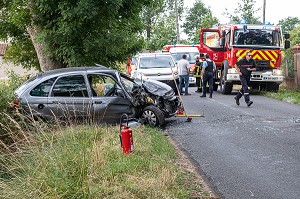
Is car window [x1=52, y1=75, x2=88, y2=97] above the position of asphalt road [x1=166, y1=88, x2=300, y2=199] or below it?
above

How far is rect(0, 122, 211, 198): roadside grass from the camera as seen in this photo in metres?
4.80

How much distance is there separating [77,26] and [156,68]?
6.09 m

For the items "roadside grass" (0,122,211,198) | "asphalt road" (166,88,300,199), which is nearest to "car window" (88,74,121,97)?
"asphalt road" (166,88,300,199)

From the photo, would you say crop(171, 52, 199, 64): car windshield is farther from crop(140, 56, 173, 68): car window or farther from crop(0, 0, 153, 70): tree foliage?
crop(0, 0, 153, 70): tree foliage

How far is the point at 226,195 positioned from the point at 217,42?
16167 mm

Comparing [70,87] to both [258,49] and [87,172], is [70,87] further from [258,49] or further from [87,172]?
[258,49]

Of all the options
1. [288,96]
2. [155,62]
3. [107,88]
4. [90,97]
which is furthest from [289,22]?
[90,97]

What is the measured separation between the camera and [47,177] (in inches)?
194

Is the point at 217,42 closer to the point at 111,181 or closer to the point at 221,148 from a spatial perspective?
the point at 221,148

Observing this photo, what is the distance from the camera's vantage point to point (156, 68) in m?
17.8

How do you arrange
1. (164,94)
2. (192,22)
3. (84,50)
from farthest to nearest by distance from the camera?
(192,22), (84,50), (164,94)

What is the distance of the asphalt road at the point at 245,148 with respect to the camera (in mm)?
5643

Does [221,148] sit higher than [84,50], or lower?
lower

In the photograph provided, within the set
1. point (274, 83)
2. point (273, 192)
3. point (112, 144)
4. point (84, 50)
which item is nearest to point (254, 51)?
point (274, 83)
